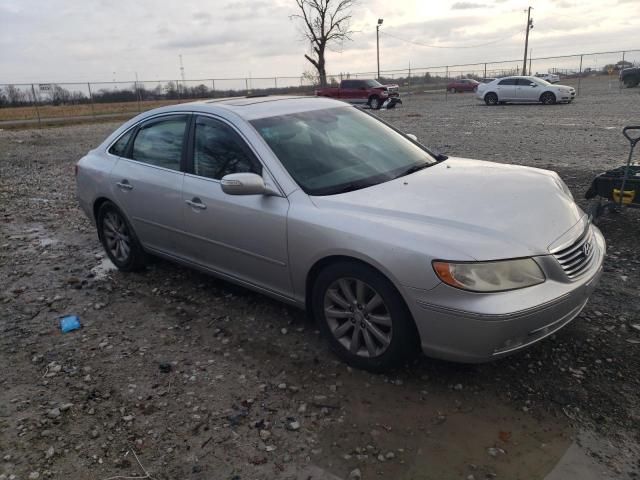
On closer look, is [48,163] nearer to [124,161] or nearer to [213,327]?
[124,161]

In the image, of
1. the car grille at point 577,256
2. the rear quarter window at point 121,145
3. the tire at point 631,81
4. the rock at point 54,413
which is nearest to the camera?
the car grille at point 577,256

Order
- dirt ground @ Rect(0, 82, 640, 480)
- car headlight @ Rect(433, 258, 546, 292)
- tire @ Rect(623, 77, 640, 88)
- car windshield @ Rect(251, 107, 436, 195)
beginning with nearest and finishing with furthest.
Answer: dirt ground @ Rect(0, 82, 640, 480) → car headlight @ Rect(433, 258, 546, 292) → car windshield @ Rect(251, 107, 436, 195) → tire @ Rect(623, 77, 640, 88)

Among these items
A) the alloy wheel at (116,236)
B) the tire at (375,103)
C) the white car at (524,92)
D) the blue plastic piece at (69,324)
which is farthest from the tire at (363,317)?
the tire at (375,103)

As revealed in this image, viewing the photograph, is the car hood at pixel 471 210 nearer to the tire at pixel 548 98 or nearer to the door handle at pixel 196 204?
the door handle at pixel 196 204

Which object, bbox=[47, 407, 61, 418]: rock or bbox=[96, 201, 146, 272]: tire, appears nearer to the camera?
bbox=[47, 407, 61, 418]: rock

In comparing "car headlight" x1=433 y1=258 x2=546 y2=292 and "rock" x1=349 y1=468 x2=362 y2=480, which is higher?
"car headlight" x1=433 y1=258 x2=546 y2=292

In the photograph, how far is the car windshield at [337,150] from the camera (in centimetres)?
360

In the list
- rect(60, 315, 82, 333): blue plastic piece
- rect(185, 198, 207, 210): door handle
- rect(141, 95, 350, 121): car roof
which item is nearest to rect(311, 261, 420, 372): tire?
rect(185, 198, 207, 210): door handle

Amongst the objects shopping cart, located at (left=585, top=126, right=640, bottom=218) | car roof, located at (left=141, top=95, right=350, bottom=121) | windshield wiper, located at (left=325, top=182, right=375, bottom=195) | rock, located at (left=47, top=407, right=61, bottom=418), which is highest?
car roof, located at (left=141, top=95, right=350, bottom=121)

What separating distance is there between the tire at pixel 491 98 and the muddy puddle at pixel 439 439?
2648 cm

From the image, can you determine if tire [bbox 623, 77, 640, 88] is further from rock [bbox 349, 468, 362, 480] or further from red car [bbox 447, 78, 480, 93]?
rock [bbox 349, 468, 362, 480]

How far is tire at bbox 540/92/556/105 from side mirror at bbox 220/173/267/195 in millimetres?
24846

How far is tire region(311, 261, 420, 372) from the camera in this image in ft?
9.83

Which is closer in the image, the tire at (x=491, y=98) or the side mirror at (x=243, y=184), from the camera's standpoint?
the side mirror at (x=243, y=184)
